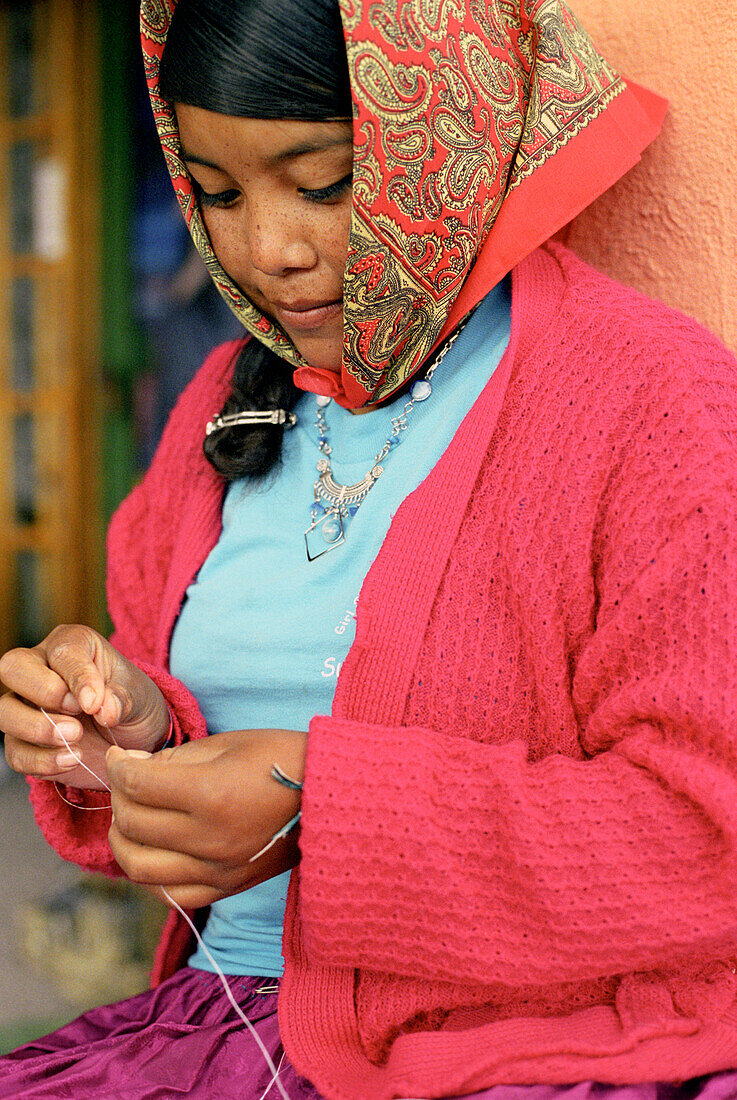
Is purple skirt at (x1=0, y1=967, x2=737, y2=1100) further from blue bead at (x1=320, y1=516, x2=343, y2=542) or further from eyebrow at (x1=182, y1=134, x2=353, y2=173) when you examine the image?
eyebrow at (x1=182, y1=134, x2=353, y2=173)

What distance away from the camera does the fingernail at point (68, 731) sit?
1.09 metres

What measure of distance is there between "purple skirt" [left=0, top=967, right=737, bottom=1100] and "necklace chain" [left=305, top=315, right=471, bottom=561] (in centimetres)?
58

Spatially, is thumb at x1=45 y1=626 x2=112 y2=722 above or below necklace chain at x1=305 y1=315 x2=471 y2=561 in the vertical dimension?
below

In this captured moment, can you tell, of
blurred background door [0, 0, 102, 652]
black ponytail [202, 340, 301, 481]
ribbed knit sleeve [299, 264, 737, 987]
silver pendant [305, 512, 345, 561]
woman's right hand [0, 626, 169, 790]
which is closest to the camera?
ribbed knit sleeve [299, 264, 737, 987]

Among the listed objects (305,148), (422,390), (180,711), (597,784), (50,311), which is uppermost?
(305,148)

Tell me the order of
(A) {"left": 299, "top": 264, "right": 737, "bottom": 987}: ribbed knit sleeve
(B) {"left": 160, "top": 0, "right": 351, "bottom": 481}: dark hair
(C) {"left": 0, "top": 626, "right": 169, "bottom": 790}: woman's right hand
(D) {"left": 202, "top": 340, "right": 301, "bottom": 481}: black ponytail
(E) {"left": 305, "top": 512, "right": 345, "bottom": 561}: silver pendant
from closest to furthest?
(A) {"left": 299, "top": 264, "right": 737, "bottom": 987}: ribbed knit sleeve, (B) {"left": 160, "top": 0, "right": 351, "bottom": 481}: dark hair, (C) {"left": 0, "top": 626, "right": 169, "bottom": 790}: woman's right hand, (E) {"left": 305, "top": 512, "right": 345, "bottom": 561}: silver pendant, (D) {"left": 202, "top": 340, "right": 301, "bottom": 481}: black ponytail

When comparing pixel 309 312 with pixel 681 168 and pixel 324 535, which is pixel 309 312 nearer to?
pixel 324 535

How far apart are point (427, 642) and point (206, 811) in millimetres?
310

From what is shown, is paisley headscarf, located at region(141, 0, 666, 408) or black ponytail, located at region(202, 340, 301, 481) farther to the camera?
black ponytail, located at region(202, 340, 301, 481)

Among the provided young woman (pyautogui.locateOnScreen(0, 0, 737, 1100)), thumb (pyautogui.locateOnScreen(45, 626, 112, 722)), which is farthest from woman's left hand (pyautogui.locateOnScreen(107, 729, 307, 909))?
thumb (pyautogui.locateOnScreen(45, 626, 112, 722))

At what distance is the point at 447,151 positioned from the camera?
3.38ft

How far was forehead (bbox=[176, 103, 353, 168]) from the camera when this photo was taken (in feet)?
3.26

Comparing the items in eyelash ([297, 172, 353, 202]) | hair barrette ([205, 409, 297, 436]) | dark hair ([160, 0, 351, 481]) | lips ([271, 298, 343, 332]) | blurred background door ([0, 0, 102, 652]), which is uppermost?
dark hair ([160, 0, 351, 481])

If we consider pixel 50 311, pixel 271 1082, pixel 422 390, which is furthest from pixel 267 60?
pixel 50 311
